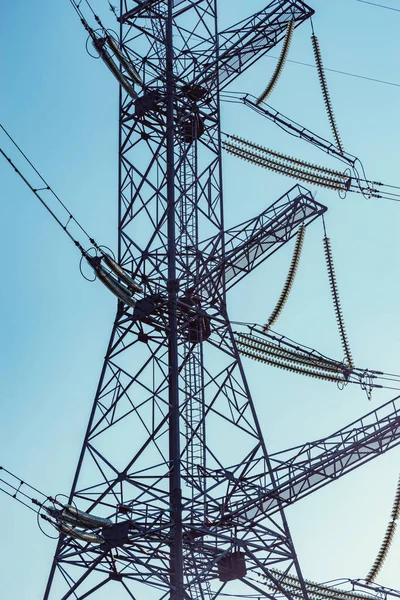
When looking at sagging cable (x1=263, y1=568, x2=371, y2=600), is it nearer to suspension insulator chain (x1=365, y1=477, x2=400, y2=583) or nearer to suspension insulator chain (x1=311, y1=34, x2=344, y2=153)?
suspension insulator chain (x1=365, y1=477, x2=400, y2=583)

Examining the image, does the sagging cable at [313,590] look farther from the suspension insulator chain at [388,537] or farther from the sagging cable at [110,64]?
the sagging cable at [110,64]

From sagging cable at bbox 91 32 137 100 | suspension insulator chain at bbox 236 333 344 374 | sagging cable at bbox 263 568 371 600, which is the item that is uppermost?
sagging cable at bbox 91 32 137 100

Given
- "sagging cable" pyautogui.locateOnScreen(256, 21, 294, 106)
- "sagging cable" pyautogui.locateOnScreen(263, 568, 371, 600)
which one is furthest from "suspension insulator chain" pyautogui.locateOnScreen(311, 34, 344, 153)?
"sagging cable" pyautogui.locateOnScreen(263, 568, 371, 600)

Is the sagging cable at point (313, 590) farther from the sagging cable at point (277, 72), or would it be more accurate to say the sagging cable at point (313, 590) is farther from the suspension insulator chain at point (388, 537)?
the sagging cable at point (277, 72)

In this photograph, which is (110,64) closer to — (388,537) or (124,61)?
(124,61)

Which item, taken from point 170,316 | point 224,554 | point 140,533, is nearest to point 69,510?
point 140,533

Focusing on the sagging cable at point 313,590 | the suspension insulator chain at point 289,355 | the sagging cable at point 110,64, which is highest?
the sagging cable at point 110,64

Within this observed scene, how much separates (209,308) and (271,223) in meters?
2.83

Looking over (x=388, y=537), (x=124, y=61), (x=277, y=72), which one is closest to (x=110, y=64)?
(x=124, y=61)

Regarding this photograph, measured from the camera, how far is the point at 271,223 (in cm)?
2931

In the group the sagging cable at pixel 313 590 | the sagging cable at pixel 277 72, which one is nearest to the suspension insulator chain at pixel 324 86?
the sagging cable at pixel 277 72

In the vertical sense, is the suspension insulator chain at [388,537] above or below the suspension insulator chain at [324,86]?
below

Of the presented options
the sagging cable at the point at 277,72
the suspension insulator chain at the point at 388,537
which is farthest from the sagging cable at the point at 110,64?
the suspension insulator chain at the point at 388,537

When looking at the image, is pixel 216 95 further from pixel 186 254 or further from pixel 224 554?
pixel 224 554
